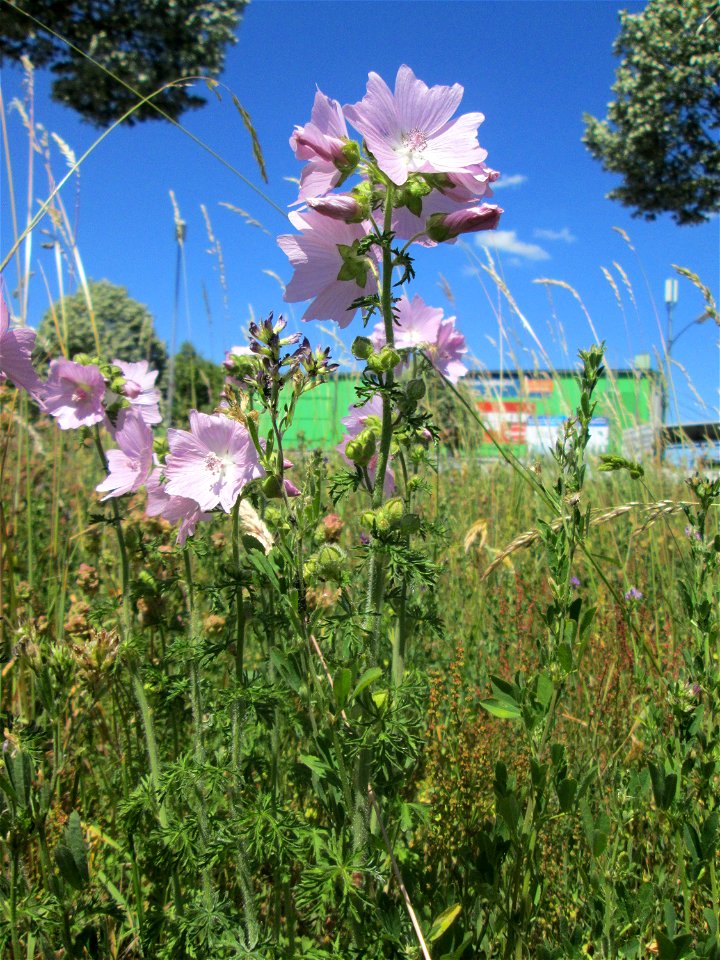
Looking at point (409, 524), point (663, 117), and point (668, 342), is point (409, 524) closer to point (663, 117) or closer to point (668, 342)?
point (668, 342)

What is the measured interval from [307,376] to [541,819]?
2.47 ft

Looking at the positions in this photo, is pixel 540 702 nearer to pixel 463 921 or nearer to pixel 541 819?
pixel 541 819

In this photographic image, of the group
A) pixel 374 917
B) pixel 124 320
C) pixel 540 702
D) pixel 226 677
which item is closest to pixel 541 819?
pixel 540 702

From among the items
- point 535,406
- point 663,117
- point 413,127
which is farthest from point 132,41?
point 413,127

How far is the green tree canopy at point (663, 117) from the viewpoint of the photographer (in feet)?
45.2

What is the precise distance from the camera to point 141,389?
195 centimetres

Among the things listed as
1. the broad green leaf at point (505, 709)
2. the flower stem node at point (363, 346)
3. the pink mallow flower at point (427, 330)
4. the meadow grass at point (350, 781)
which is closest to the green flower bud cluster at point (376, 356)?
the flower stem node at point (363, 346)

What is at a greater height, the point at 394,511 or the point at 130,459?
the point at 130,459

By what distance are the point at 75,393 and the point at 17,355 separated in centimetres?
82

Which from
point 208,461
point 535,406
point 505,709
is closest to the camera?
point 505,709

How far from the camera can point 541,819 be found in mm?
1052

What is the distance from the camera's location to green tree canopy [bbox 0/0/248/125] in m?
13.5

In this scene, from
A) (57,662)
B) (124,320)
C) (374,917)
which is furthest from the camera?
(124,320)

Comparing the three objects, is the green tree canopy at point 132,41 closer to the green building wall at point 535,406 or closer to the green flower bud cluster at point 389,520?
the green building wall at point 535,406
